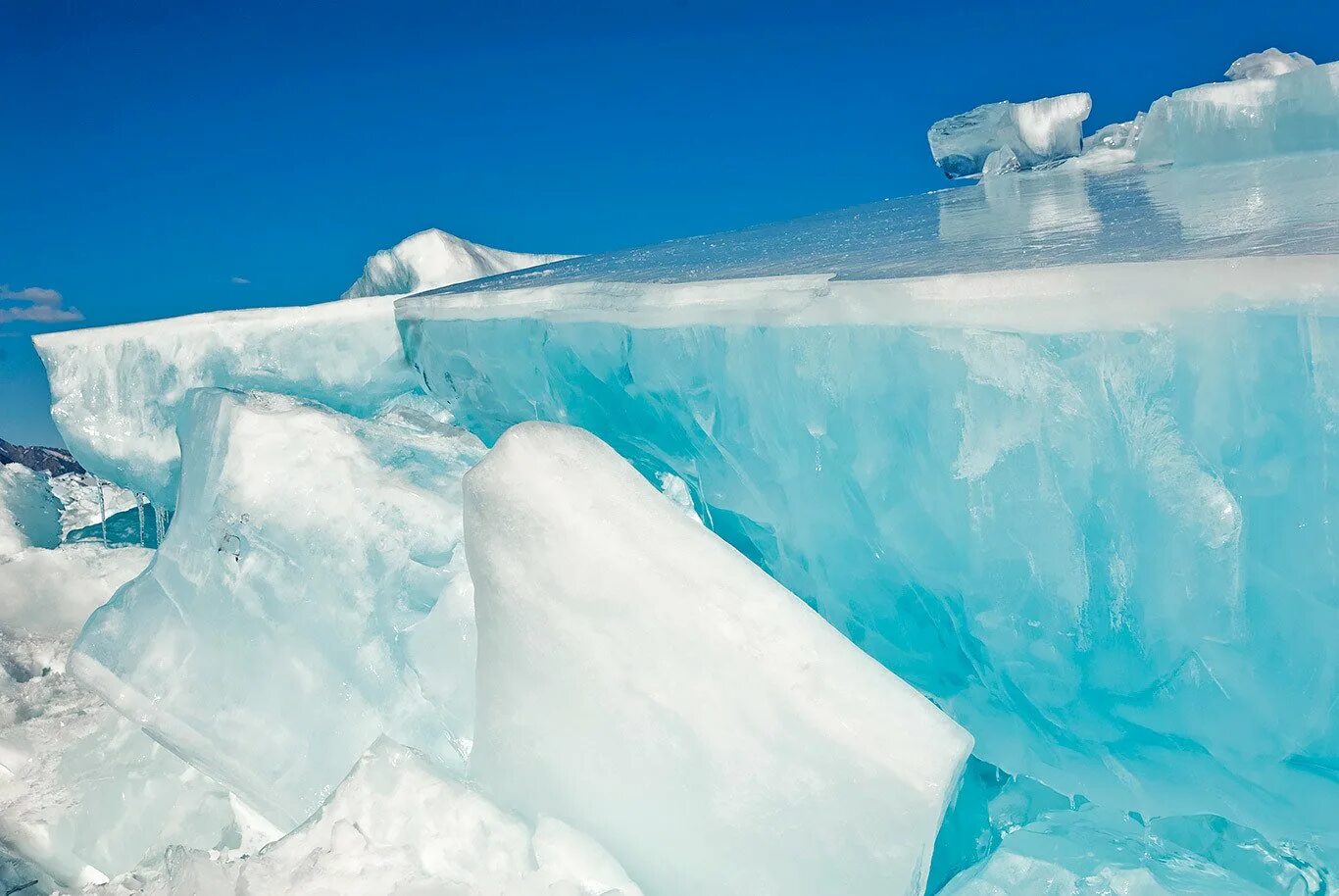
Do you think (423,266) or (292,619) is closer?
(292,619)

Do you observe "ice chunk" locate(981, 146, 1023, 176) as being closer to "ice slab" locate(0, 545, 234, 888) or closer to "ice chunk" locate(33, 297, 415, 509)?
"ice chunk" locate(33, 297, 415, 509)

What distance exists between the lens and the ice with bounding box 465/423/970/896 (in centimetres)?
112

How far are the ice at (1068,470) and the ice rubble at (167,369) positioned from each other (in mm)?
1214

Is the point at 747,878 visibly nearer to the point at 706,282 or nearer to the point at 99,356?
the point at 706,282

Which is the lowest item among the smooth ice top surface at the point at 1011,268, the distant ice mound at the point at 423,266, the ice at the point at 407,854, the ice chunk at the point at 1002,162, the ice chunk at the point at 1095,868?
the ice chunk at the point at 1095,868

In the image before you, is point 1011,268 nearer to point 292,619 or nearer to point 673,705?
point 673,705

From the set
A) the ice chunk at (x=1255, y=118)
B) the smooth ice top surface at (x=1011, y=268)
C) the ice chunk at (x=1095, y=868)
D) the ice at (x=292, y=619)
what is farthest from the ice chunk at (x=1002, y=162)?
the ice chunk at (x=1095, y=868)

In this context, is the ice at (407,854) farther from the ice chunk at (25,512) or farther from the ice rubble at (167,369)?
the ice chunk at (25,512)

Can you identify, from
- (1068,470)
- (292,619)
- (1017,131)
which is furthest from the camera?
(1017,131)

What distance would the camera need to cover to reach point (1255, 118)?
3.58 metres

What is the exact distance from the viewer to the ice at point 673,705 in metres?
1.12

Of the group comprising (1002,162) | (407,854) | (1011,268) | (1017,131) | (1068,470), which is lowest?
(407,854)

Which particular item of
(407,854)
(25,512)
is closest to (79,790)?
(407,854)

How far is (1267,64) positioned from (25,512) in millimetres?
5947
